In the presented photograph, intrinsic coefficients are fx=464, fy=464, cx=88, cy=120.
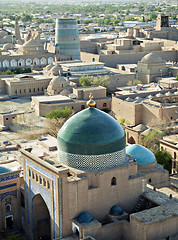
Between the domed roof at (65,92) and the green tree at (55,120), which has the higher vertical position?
the domed roof at (65,92)

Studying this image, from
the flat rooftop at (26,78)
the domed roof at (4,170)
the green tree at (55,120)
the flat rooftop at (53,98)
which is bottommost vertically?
the green tree at (55,120)

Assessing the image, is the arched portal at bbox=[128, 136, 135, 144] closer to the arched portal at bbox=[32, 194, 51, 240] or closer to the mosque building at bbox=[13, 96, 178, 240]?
the mosque building at bbox=[13, 96, 178, 240]

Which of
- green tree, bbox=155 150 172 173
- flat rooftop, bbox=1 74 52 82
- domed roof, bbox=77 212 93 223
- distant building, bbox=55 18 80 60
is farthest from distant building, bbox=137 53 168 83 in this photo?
domed roof, bbox=77 212 93 223

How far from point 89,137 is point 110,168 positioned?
1.18m

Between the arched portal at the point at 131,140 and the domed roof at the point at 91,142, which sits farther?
the arched portal at the point at 131,140

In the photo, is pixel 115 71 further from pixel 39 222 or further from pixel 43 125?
pixel 39 222

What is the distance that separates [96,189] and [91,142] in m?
1.47

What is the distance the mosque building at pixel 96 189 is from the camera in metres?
13.5

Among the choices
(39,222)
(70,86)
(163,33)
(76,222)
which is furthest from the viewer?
(163,33)

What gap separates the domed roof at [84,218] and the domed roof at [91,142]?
136cm

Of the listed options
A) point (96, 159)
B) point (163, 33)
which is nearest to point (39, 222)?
point (96, 159)

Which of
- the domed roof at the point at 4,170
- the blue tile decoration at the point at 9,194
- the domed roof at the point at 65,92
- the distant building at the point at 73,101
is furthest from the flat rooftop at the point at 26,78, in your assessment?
the blue tile decoration at the point at 9,194

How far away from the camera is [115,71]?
37.7m

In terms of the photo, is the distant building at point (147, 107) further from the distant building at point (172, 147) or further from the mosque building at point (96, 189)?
the mosque building at point (96, 189)
